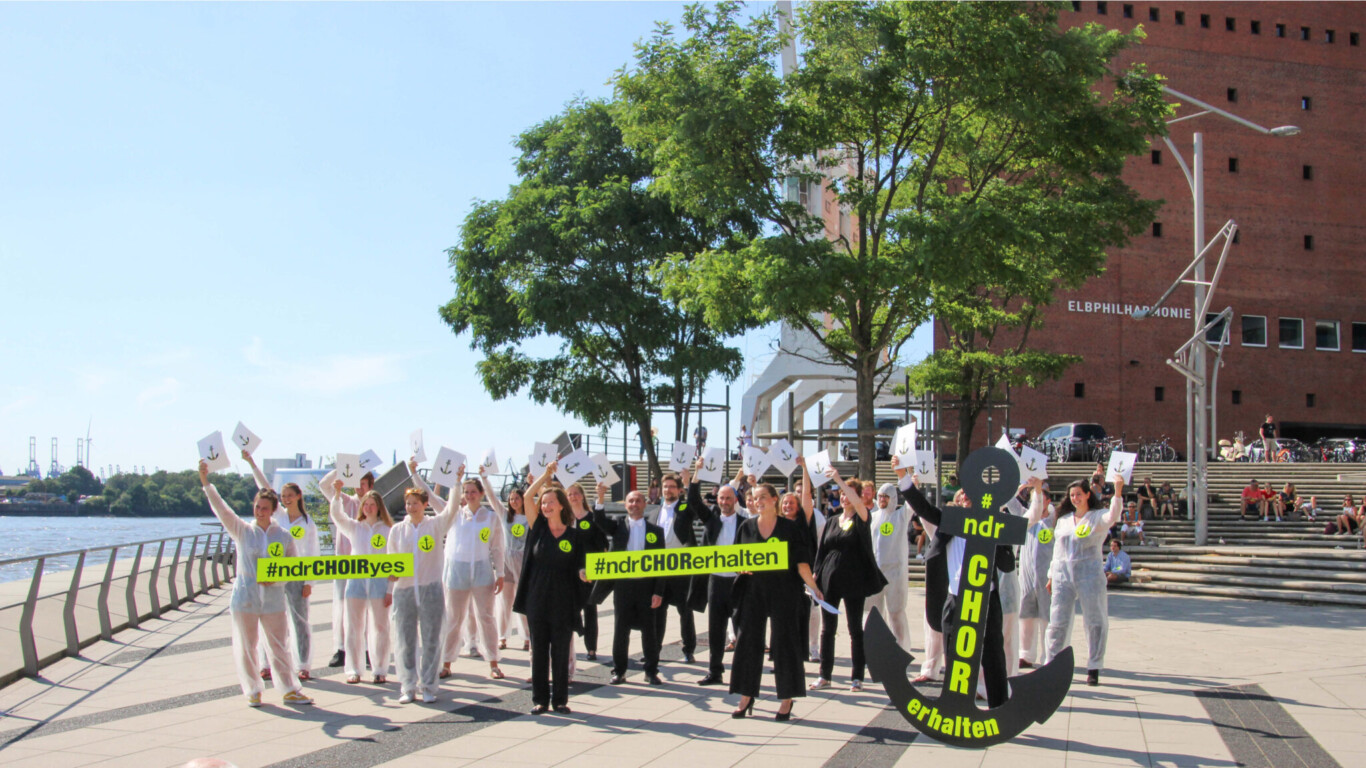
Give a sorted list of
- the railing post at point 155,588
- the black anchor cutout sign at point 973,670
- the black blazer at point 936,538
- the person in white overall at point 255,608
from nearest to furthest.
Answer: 1. the black anchor cutout sign at point 973,670
2. the black blazer at point 936,538
3. the person in white overall at point 255,608
4. the railing post at point 155,588

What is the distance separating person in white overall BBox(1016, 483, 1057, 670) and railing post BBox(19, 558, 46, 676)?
9571 mm

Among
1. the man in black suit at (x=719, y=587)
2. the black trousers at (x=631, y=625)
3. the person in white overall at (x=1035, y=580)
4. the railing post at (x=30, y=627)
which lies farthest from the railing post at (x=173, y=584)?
the person in white overall at (x=1035, y=580)

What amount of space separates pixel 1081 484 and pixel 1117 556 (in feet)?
37.9

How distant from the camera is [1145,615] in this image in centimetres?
1630

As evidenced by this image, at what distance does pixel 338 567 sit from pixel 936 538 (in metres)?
5.07

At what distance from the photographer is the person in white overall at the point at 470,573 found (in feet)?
35.1

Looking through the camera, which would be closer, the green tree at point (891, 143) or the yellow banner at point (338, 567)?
the yellow banner at point (338, 567)

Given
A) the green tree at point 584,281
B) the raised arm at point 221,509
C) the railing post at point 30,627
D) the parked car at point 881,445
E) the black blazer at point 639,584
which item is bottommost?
the railing post at point 30,627

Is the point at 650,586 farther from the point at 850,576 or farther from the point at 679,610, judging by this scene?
the point at 850,576

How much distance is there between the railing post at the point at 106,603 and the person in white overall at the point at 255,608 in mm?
5391

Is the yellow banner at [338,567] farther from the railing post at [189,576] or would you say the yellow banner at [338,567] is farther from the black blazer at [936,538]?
the railing post at [189,576]

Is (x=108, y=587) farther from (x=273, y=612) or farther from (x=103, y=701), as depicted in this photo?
(x=273, y=612)

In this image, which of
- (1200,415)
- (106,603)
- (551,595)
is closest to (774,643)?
(551,595)

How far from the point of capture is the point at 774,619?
8.54 metres
